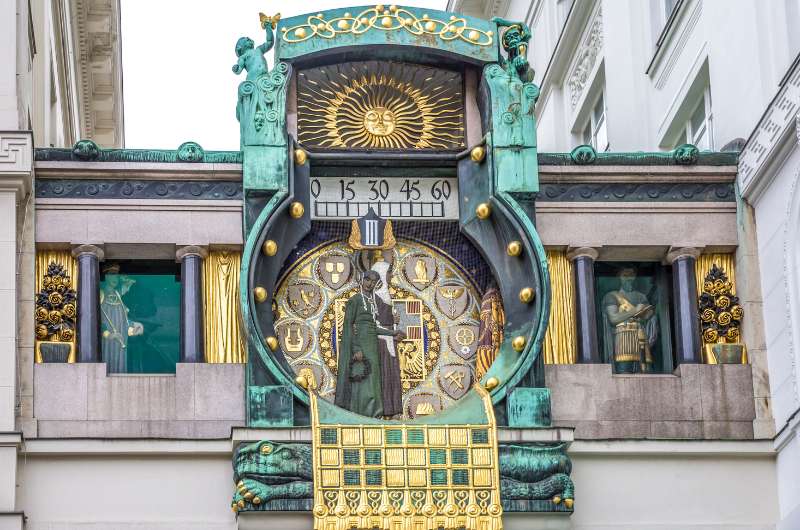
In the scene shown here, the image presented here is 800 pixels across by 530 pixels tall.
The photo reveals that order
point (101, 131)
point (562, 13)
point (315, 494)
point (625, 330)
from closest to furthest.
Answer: point (315, 494)
point (625, 330)
point (562, 13)
point (101, 131)

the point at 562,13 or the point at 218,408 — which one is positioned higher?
the point at 562,13

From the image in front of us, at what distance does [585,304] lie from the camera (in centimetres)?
2272

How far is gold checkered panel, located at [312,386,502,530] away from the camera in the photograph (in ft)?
70.1

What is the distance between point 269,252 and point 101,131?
54.8 feet

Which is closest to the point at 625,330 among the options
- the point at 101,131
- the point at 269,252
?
the point at 269,252

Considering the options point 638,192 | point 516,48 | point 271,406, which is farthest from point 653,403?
point 516,48

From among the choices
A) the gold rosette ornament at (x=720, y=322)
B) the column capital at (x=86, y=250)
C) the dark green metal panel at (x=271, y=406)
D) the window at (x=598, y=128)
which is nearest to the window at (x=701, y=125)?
the gold rosette ornament at (x=720, y=322)

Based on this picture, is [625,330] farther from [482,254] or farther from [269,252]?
[269,252]

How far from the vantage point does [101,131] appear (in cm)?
3872

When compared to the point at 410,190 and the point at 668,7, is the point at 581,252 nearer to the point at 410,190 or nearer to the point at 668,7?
the point at 410,190

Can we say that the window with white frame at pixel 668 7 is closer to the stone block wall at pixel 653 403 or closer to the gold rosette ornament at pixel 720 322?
the gold rosette ornament at pixel 720 322

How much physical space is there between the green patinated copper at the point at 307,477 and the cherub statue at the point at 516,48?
3789mm

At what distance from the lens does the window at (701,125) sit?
2566 centimetres

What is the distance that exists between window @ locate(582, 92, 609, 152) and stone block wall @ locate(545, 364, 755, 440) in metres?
7.72
